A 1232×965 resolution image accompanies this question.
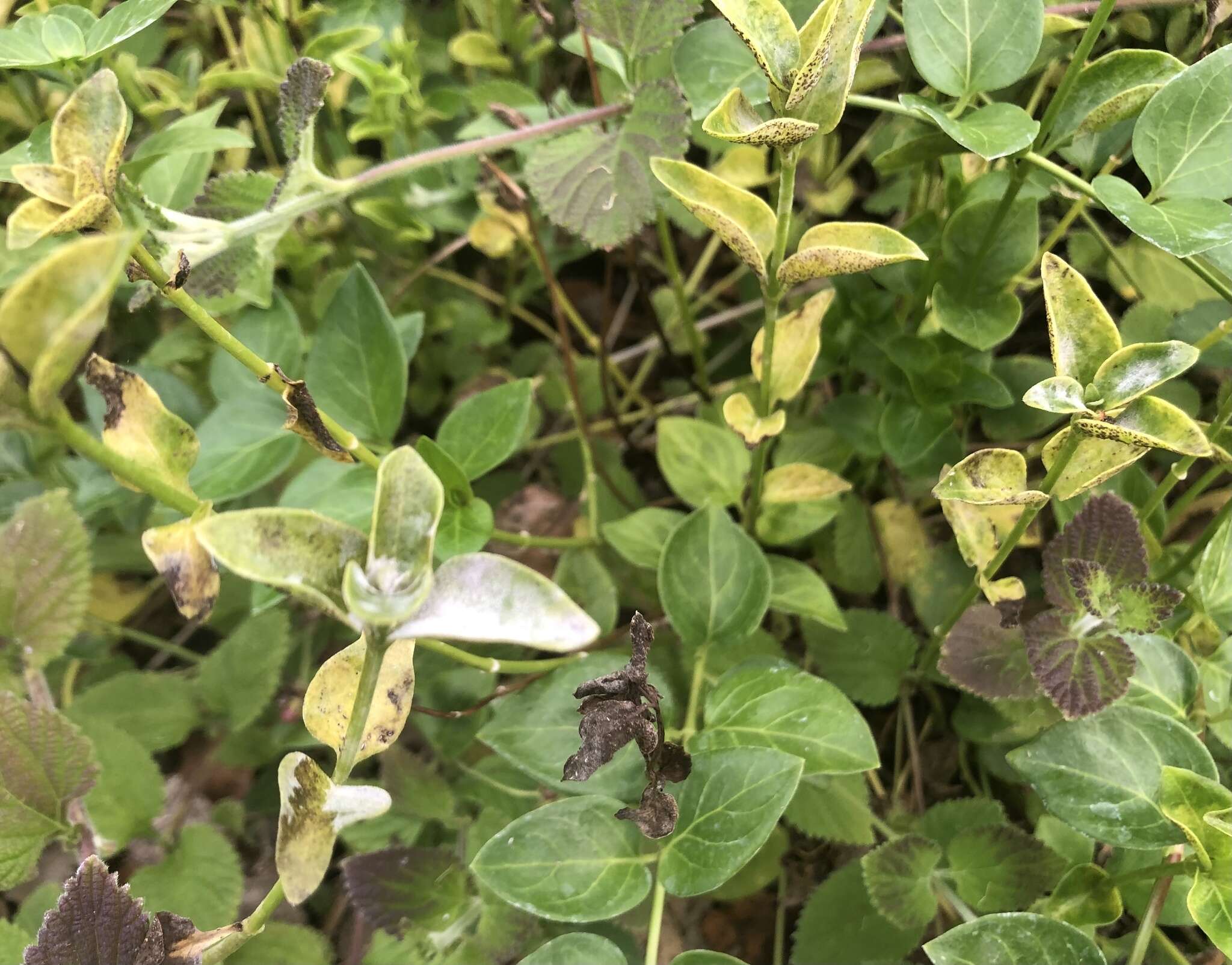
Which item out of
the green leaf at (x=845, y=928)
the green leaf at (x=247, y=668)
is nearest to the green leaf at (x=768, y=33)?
the green leaf at (x=845, y=928)

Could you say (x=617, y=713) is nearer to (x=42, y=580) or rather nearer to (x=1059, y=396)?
(x=1059, y=396)

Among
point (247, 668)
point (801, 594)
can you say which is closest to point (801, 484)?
point (801, 594)

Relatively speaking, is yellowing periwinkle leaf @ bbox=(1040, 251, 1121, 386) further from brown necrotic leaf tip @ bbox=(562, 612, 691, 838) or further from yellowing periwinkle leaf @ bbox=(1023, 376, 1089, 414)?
brown necrotic leaf tip @ bbox=(562, 612, 691, 838)

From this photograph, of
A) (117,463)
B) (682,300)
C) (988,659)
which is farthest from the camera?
(682,300)

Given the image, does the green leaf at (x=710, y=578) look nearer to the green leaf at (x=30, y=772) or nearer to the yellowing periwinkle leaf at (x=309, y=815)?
the yellowing periwinkle leaf at (x=309, y=815)

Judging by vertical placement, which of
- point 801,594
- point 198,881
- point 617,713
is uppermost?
point 617,713

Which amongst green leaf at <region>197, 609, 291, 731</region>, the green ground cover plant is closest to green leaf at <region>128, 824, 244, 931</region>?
the green ground cover plant
